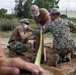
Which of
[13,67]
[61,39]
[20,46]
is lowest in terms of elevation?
[20,46]

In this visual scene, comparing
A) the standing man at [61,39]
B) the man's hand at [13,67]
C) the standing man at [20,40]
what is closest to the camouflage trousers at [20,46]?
the standing man at [20,40]

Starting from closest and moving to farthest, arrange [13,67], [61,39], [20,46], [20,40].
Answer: [13,67], [61,39], [20,46], [20,40]

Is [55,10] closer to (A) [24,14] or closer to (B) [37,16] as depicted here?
(B) [37,16]

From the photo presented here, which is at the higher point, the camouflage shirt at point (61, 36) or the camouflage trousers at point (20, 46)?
the camouflage shirt at point (61, 36)

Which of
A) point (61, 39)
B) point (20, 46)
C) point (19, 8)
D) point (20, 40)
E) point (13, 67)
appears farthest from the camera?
point (19, 8)

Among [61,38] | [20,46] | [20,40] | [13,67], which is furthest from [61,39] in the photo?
[13,67]

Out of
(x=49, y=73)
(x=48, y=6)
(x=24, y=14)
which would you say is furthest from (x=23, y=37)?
(x=48, y=6)

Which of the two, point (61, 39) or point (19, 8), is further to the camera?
point (19, 8)

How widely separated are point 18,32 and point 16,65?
7.40 metres

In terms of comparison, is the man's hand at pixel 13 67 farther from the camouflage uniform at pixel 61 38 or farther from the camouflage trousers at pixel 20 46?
the camouflage trousers at pixel 20 46

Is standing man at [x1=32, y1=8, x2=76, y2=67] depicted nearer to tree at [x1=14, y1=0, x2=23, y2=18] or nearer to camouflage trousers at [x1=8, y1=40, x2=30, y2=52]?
camouflage trousers at [x1=8, y1=40, x2=30, y2=52]

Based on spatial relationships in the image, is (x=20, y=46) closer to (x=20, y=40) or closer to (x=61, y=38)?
(x=20, y=40)

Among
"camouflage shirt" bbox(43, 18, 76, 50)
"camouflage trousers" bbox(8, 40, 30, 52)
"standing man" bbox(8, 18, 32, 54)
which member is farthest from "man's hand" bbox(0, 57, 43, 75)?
"camouflage trousers" bbox(8, 40, 30, 52)

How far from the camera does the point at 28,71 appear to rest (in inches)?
A: 22.9
